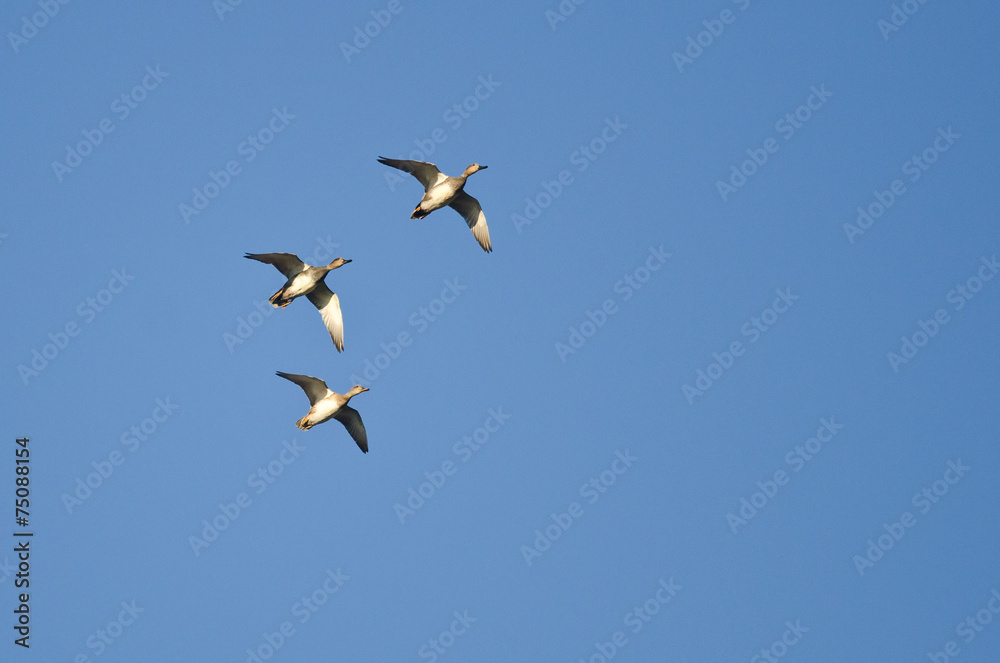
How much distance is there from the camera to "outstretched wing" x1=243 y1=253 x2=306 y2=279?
50969mm

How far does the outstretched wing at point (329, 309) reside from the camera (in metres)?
53.0

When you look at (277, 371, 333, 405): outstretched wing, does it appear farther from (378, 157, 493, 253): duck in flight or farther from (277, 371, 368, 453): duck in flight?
(378, 157, 493, 253): duck in flight

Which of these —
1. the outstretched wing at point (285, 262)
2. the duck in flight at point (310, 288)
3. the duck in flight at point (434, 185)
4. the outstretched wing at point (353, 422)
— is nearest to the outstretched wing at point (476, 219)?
the duck in flight at point (434, 185)

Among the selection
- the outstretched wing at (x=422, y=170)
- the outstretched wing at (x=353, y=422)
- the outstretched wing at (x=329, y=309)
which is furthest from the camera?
the outstretched wing at (x=329, y=309)

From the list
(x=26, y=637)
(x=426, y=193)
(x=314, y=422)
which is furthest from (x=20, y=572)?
(x=426, y=193)

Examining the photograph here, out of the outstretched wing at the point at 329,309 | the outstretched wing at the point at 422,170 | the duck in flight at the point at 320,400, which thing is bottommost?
the duck in flight at the point at 320,400

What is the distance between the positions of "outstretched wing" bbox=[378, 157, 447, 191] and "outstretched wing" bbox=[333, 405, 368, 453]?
7049mm

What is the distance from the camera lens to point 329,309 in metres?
53.1

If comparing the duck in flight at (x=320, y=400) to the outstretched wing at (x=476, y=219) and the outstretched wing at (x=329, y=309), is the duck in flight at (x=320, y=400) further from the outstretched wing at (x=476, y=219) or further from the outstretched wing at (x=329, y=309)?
the outstretched wing at (x=476, y=219)

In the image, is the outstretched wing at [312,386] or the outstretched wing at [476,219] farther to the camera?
the outstretched wing at [476,219]

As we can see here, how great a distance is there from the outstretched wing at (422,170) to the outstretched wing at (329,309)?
14.4ft

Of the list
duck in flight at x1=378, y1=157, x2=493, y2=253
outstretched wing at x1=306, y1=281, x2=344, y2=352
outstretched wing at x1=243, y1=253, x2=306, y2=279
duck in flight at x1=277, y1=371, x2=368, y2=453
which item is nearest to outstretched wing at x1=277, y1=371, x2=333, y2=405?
duck in flight at x1=277, y1=371, x2=368, y2=453

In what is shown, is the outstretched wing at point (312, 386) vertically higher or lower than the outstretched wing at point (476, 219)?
lower

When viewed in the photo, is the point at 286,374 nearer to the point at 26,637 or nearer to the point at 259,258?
the point at 259,258
